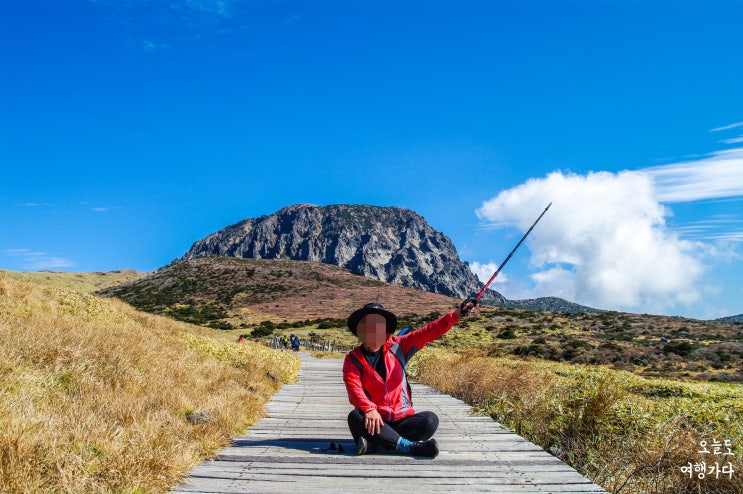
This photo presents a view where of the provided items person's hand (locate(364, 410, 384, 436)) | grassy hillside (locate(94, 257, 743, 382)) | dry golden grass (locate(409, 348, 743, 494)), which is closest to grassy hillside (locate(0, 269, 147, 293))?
grassy hillside (locate(94, 257, 743, 382))

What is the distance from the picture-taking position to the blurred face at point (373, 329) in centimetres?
521

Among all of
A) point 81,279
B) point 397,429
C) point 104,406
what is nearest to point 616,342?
point 397,429

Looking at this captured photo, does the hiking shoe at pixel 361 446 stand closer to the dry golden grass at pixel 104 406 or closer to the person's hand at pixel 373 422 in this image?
the person's hand at pixel 373 422

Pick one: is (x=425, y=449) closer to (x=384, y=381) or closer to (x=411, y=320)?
(x=384, y=381)

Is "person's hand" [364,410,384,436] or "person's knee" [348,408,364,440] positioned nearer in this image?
"person's hand" [364,410,384,436]

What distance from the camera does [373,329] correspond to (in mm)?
5219

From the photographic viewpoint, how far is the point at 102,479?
3.59 meters

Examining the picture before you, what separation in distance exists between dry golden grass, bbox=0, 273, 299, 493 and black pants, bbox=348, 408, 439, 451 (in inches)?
56.3

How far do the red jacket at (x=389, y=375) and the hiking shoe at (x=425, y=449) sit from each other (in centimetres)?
43

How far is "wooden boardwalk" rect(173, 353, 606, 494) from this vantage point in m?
3.99

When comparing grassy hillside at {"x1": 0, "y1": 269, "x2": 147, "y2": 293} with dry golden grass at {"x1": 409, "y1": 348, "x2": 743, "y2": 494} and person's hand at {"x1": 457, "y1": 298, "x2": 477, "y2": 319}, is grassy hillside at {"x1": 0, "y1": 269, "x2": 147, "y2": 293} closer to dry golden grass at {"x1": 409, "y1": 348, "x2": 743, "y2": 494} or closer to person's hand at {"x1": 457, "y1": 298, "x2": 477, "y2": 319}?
dry golden grass at {"x1": 409, "y1": 348, "x2": 743, "y2": 494}

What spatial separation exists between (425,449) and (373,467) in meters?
0.58

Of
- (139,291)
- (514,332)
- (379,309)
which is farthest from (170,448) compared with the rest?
(139,291)

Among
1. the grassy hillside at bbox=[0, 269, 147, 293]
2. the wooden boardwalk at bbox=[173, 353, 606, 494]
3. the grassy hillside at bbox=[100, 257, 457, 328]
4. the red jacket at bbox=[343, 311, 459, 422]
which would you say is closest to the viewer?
the wooden boardwalk at bbox=[173, 353, 606, 494]
